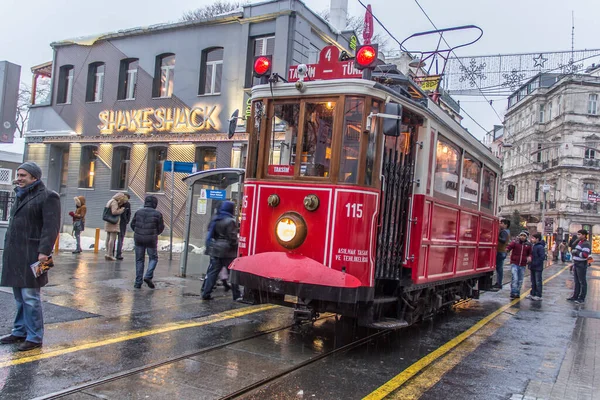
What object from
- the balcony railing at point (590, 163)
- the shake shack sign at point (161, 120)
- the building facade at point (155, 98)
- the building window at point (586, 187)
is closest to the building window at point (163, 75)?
the building facade at point (155, 98)

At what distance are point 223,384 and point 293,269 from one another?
1.61 meters

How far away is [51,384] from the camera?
4.42 m

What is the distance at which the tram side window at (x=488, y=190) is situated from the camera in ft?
33.6

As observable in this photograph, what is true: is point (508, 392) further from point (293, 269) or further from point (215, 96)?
point (215, 96)

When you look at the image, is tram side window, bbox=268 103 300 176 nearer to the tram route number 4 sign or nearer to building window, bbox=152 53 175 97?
the tram route number 4 sign

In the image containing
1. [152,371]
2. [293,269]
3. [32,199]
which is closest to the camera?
[152,371]

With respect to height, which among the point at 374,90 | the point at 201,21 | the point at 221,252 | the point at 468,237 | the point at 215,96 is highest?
the point at 201,21

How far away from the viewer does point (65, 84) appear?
2339 cm

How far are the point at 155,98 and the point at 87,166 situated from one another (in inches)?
189

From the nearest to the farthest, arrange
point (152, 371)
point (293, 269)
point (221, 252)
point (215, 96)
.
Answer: point (152, 371)
point (293, 269)
point (221, 252)
point (215, 96)

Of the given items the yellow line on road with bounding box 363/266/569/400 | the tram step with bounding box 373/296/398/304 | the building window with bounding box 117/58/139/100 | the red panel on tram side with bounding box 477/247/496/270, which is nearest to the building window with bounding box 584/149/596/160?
the building window with bounding box 117/58/139/100

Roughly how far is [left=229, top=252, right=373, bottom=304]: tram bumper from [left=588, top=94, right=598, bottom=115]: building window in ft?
181

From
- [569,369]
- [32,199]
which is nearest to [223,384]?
[32,199]

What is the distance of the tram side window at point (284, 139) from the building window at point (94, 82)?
18017mm
